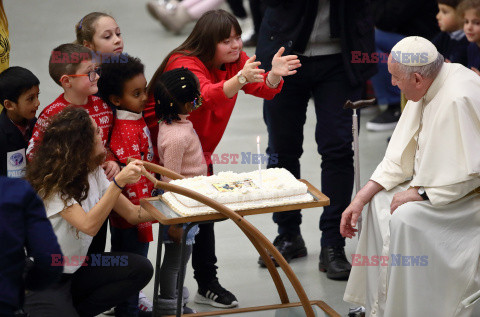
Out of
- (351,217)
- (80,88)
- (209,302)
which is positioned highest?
(80,88)

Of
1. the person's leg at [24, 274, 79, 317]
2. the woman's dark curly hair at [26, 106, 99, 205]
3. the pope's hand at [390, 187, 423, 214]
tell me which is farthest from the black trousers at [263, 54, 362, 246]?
the person's leg at [24, 274, 79, 317]

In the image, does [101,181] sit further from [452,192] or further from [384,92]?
[384,92]

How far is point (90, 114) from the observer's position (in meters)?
3.92

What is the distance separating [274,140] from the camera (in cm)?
479

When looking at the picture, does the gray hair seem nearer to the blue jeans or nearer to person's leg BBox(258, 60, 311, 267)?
person's leg BBox(258, 60, 311, 267)

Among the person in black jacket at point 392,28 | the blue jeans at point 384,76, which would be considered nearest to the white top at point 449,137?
the person in black jacket at point 392,28

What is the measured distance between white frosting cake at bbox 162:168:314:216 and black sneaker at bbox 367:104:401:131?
3.42 meters

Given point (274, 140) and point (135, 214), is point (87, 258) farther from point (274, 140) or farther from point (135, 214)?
point (274, 140)

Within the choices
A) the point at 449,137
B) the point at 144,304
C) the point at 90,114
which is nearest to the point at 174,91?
the point at 90,114

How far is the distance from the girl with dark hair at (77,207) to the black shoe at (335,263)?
1.30m

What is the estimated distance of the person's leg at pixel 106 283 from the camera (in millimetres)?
3672

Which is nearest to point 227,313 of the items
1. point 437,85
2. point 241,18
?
point 437,85

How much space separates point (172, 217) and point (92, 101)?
31.9 inches

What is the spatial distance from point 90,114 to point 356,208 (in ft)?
4.20
